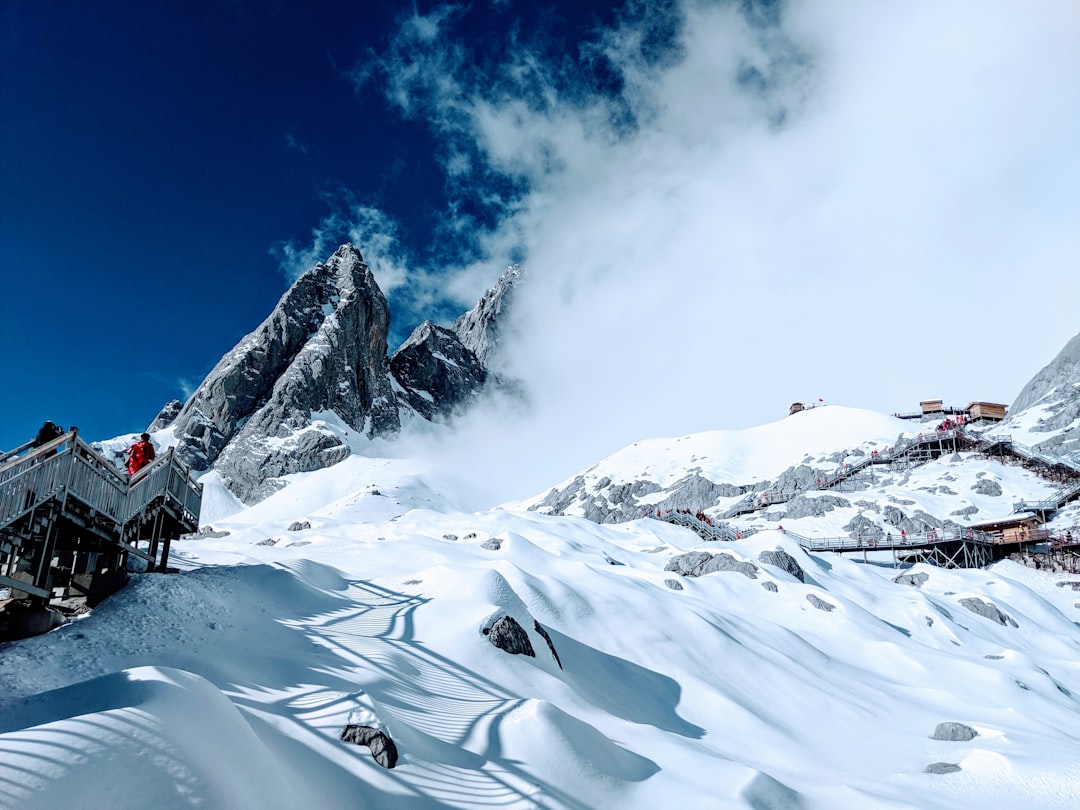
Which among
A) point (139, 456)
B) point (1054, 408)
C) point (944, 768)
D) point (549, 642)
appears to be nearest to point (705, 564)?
point (944, 768)

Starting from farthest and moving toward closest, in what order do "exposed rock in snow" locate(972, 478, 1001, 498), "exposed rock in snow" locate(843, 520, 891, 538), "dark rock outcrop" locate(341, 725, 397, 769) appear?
"exposed rock in snow" locate(972, 478, 1001, 498)
"exposed rock in snow" locate(843, 520, 891, 538)
"dark rock outcrop" locate(341, 725, 397, 769)

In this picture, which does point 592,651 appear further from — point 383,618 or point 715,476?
point 715,476

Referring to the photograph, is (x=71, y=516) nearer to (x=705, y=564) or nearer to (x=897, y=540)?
(x=705, y=564)

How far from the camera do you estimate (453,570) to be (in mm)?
18734

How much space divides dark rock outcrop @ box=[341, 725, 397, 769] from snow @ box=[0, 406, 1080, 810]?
0.42 feet

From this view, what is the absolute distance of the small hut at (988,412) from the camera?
3698 inches

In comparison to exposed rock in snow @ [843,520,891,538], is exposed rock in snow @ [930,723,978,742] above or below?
below

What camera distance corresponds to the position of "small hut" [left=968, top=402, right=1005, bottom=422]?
9394 cm

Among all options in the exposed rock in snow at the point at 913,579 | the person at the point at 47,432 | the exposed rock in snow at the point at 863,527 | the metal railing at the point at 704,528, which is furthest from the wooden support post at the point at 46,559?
the exposed rock in snow at the point at 863,527

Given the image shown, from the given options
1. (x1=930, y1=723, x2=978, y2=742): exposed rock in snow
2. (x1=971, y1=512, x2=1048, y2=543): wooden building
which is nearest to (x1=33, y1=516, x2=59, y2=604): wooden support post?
(x1=930, y1=723, x2=978, y2=742): exposed rock in snow

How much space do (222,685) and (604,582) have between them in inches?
681

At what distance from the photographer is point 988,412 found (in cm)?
9431

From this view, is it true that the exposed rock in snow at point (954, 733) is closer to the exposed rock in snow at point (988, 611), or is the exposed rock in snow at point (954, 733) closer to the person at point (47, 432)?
the person at point (47, 432)

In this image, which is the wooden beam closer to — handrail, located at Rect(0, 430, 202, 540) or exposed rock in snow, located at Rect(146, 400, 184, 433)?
handrail, located at Rect(0, 430, 202, 540)
